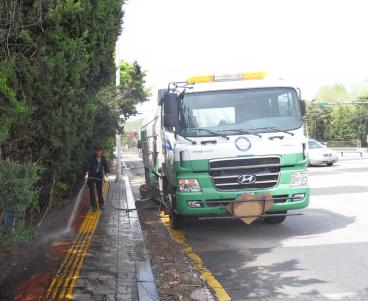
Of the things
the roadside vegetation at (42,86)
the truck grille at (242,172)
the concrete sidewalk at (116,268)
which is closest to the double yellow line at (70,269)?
the concrete sidewalk at (116,268)

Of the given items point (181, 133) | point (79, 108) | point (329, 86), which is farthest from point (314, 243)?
point (329, 86)

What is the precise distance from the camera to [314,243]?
25.3 ft

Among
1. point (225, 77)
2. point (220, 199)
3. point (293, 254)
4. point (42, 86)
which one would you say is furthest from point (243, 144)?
point (42, 86)

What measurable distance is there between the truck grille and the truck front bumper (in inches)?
4.9

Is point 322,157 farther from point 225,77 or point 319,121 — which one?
point 319,121

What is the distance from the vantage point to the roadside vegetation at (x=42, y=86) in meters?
4.77

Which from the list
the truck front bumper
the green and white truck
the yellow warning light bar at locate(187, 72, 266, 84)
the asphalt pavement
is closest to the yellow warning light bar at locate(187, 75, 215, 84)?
the yellow warning light bar at locate(187, 72, 266, 84)

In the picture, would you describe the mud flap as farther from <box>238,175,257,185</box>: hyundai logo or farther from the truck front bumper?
<box>238,175,257,185</box>: hyundai logo

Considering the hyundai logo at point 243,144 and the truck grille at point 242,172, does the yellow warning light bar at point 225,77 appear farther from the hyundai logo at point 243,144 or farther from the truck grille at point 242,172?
the truck grille at point 242,172

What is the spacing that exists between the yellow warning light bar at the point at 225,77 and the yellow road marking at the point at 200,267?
286 cm

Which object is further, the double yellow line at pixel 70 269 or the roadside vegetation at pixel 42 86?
the double yellow line at pixel 70 269

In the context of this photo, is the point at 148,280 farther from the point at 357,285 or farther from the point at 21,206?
the point at 357,285

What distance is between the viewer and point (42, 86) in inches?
236

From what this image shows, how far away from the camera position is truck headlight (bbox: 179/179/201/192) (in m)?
8.20
